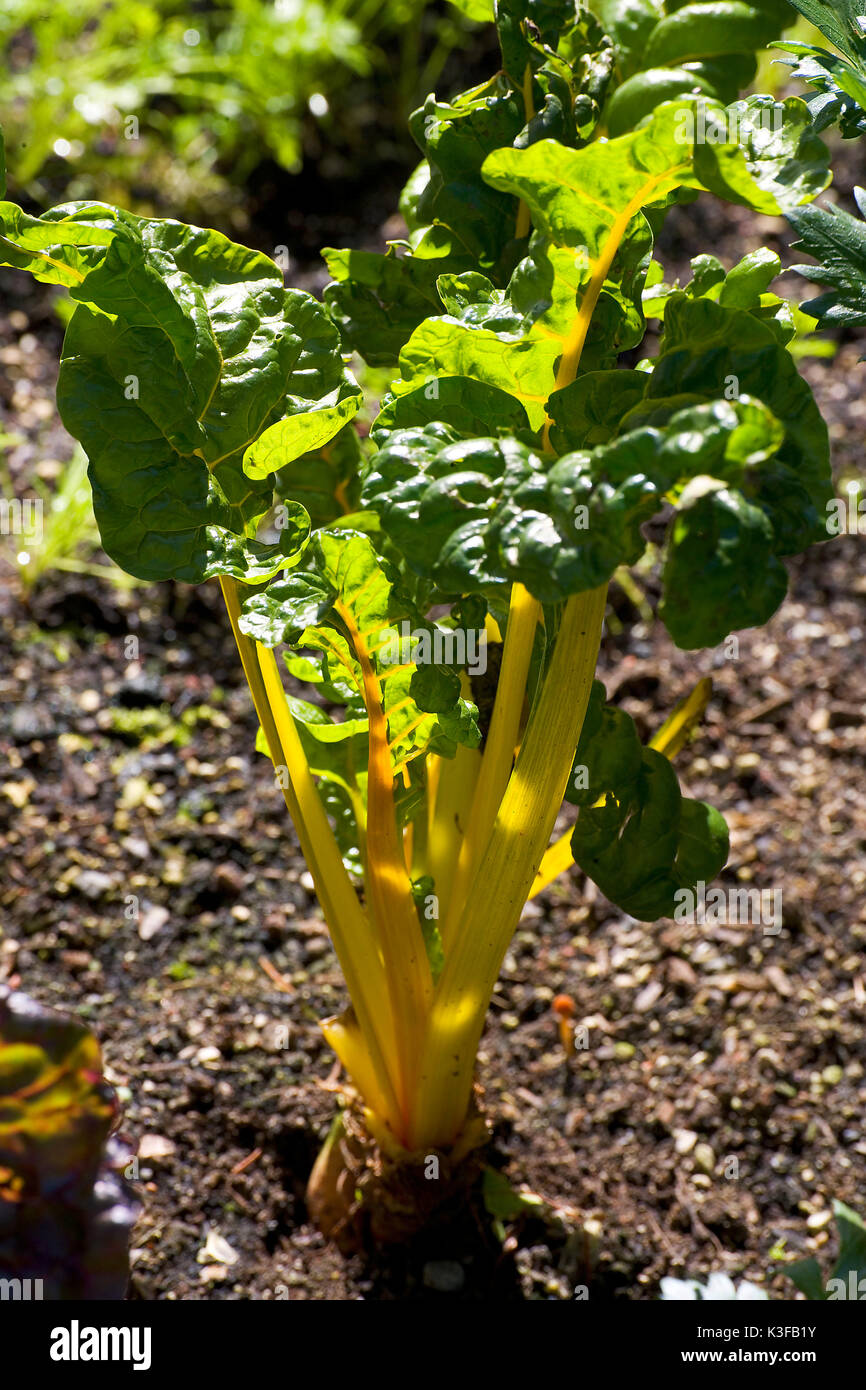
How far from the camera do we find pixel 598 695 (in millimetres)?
1458

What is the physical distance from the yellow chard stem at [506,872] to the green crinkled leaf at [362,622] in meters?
0.09

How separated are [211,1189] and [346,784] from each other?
64 cm

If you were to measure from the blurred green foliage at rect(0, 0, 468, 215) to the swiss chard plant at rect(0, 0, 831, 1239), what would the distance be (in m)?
1.95

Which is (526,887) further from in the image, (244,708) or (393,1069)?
(244,708)

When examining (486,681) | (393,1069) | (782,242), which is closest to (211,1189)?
(393,1069)

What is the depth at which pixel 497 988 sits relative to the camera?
2.06 meters

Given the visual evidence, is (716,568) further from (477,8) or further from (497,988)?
(497,988)

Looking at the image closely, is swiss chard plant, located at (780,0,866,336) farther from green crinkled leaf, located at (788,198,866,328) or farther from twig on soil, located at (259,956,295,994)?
twig on soil, located at (259,956,295,994)

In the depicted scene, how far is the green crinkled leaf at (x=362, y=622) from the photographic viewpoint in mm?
1204

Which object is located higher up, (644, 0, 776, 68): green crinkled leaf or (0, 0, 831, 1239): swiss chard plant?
(644, 0, 776, 68): green crinkled leaf

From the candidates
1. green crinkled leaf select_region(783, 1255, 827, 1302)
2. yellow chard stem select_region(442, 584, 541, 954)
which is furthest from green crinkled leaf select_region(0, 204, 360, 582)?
green crinkled leaf select_region(783, 1255, 827, 1302)

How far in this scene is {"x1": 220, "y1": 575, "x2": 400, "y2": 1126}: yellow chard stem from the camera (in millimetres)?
1405

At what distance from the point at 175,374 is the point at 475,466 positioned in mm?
371

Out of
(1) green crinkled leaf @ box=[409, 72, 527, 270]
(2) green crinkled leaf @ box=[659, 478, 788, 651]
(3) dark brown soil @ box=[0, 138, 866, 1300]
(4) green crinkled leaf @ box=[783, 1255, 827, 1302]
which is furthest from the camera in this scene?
(3) dark brown soil @ box=[0, 138, 866, 1300]
